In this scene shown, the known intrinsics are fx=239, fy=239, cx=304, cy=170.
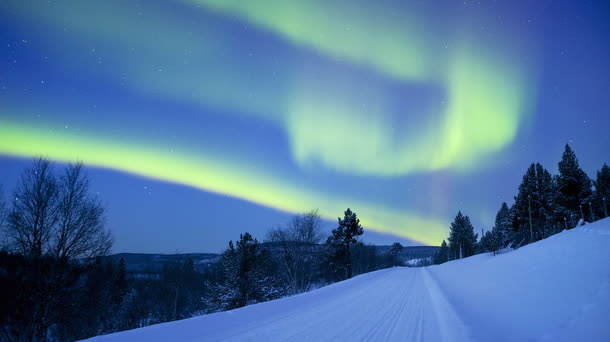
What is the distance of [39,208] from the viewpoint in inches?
568

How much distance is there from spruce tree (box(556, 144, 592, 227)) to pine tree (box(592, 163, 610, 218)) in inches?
281

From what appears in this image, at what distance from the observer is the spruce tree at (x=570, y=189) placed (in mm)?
41781

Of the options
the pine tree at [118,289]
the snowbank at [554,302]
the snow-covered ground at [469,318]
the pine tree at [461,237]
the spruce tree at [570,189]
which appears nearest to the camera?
the snowbank at [554,302]

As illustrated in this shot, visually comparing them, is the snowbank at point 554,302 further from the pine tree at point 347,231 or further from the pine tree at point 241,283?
the pine tree at point 347,231

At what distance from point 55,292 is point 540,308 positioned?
21.9m

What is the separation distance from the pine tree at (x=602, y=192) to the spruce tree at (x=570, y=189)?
714 cm

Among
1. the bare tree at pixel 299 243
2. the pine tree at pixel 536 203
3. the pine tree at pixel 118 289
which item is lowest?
the pine tree at pixel 118 289

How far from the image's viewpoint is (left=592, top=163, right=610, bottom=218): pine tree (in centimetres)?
4687

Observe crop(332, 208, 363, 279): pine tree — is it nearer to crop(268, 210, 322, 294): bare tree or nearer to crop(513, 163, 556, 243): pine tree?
crop(268, 210, 322, 294): bare tree

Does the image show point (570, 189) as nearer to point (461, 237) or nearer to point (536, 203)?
point (536, 203)

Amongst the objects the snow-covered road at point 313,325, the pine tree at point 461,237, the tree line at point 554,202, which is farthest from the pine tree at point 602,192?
the snow-covered road at point 313,325

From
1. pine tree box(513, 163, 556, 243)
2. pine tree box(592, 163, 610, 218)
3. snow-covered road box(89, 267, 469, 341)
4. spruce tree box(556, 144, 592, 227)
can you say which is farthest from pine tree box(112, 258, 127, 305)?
pine tree box(592, 163, 610, 218)

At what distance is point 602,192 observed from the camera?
165ft

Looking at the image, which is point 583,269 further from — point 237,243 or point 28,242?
point 237,243
